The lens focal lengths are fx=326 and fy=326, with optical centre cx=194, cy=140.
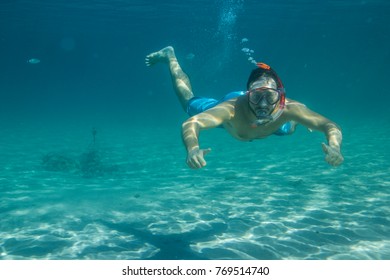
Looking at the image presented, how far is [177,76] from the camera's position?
10078 millimetres

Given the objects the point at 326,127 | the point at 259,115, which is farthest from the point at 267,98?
the point at 326,127

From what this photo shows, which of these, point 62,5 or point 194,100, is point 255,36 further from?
point 194,100

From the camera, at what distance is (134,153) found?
19578 mm

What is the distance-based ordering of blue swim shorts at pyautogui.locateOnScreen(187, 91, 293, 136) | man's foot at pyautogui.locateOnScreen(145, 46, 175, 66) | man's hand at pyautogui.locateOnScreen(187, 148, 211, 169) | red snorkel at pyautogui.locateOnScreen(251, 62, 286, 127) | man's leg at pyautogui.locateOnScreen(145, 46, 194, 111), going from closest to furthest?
man's hand at pyautogui.locateOnScreen(187, 148, 211, 169) < red snorkel at pyautogui.locateOnScreen(251, 62, 286, 127) < blue swim shorts at pyautogui.locateOnScreen(187, 91, 293, 136) < man's leg at pyautogui.locateOnScreen(145, 46, 194, 111) < man's foot at pyautogui.locateOnScreen(145, 46, 175, 66)

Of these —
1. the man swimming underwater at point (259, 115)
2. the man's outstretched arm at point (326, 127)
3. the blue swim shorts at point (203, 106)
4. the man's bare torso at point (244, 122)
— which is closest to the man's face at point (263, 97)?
the man swimming underwater at point (259, 115)

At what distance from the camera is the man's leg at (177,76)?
31.0 feet

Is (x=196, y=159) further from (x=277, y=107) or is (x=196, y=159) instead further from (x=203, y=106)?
(x=203, y=106)

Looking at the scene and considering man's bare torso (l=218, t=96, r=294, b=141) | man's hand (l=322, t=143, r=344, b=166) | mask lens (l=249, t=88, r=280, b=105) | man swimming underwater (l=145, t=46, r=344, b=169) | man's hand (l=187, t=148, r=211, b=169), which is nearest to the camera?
man's hand (l=187, t=148, r=211, b=169)

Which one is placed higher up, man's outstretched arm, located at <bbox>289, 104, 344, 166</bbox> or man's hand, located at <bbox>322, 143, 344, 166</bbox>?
man's outstretched arm, located at <bbox>289, 104, 344, 166</bbox>

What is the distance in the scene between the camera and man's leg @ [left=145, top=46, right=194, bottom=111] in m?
9.46

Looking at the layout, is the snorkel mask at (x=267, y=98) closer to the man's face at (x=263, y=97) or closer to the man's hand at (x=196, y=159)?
the man's face at (x=263, y=97)

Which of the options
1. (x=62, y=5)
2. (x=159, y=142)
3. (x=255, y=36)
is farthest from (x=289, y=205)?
(x=255, y=36)

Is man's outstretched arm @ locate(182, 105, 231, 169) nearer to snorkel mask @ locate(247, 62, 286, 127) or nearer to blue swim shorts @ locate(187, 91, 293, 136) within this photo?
snorkel mask @ locate(247, 62, 286, 127)

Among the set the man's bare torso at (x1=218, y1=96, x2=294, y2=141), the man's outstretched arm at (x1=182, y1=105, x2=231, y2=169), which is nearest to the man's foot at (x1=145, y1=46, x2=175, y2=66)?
the man's bare torso at (x1=218, y1=96, x2=294, y2=141)
